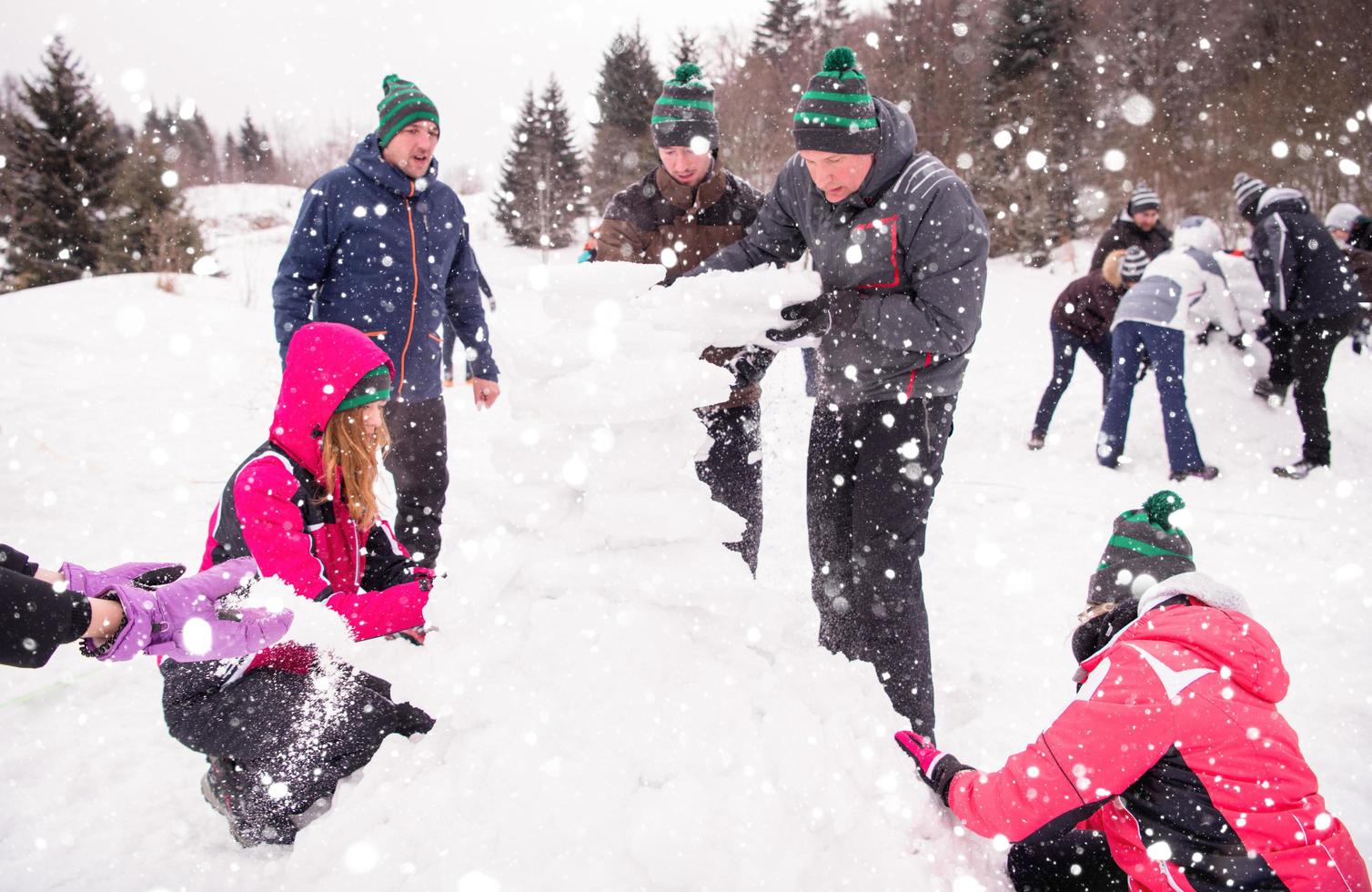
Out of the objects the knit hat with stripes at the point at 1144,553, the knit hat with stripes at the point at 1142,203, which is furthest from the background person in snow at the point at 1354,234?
the knit hat with stripes at the point at 1144,553

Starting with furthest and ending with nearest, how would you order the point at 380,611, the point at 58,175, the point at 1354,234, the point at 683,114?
1. the point at 58,175
2. the point at 1354,234
3. the point at 683,114
4. the point at 380,611

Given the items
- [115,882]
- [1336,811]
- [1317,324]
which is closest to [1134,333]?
[1317,324]

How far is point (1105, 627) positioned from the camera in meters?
2.01

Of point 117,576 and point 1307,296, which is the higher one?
point 1307,296

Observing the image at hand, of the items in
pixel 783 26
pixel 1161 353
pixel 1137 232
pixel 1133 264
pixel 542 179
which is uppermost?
pixel 783 26

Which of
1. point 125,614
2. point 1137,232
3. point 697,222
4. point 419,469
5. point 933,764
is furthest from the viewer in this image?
point 1137,232

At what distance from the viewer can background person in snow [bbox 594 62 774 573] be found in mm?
2785

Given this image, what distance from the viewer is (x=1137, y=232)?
652 cm

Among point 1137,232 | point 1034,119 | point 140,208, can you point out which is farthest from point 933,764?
point 1034,119

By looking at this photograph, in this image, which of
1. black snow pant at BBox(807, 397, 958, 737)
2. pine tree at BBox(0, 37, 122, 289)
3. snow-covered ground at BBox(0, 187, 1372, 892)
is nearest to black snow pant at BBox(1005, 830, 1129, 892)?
snow-covered ground at BBox(0, 187, 1372, 892)

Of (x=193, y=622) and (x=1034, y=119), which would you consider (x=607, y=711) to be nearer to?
(x=193, y=622)

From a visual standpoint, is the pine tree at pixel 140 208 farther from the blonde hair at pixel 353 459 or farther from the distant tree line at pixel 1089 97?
the blonde hair at pixel 353 459

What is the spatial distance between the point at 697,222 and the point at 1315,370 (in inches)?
200

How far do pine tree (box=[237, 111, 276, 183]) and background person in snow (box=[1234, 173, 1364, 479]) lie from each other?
53.5 metres
